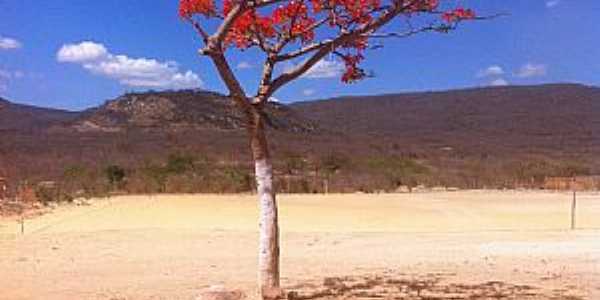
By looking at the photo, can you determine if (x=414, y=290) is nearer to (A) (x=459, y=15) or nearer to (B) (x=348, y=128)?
(A) (x=459, y=15)

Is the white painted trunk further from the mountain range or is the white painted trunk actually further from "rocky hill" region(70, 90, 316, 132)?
"rocky hill" region(70, 90, 316, 132)

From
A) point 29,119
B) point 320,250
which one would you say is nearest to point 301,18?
point 320,250

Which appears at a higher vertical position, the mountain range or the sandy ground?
the mountain range

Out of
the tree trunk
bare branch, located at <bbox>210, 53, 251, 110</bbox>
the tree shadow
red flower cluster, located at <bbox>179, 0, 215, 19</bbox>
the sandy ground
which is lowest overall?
the tree shadow

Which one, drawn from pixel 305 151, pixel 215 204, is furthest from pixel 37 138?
pixel 215 204

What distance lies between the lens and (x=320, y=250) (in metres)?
17.4

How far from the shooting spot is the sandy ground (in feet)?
39.7

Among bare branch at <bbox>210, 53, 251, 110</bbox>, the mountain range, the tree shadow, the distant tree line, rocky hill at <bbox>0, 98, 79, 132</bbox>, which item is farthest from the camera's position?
rocky hill at <bbox>0, 98, 79, 132</bbox>

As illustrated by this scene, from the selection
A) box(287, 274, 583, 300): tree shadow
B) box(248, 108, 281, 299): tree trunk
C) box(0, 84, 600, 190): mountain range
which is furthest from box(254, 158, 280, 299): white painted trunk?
box(0, 84, 600, 190): mountain range

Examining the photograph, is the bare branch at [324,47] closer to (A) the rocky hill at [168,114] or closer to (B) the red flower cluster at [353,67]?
(B) the red flower cluster at [353,67]

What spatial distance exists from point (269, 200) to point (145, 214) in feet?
55.0

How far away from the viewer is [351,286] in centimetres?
1195

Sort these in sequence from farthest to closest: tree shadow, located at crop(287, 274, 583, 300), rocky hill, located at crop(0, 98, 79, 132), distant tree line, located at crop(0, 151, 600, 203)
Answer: rocky hill, located at crop(0, 98, 79, 132) < distant tree line, located at crop(0, 151, 600, 203) < tree shadow, located at crop(287, 274, 583, 300)

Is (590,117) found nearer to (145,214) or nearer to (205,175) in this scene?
(205,175)
